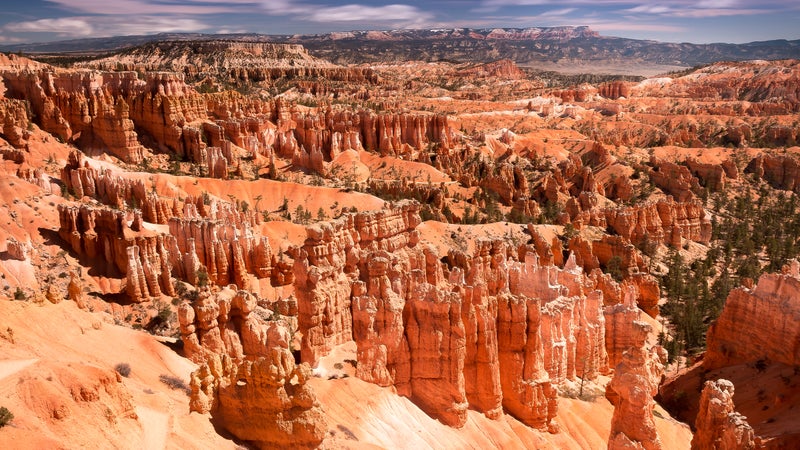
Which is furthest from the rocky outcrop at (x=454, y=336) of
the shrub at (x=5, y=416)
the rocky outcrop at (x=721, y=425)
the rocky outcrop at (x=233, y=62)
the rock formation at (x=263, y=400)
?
the rocky outcrop at (x=233, y=62)

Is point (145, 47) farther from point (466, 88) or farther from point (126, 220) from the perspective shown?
point (126, 220)

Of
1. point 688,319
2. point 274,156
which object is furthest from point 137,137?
point 688,319

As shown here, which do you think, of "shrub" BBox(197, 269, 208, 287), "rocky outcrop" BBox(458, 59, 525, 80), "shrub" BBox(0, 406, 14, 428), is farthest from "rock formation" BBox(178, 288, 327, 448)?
"rocky outcrop" BBox(458, 59, 525, 80)

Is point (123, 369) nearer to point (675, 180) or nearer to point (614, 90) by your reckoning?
point (675, 180)

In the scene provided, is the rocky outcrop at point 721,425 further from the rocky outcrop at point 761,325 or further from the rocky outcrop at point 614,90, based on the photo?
the rocky outcrop at point 614,90

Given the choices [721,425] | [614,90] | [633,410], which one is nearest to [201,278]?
[633,410]

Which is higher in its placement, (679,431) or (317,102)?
(317,102)

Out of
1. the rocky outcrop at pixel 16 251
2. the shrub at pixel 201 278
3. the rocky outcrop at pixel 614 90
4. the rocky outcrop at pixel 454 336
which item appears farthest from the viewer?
the rocky outcrop at pixel 614 90
